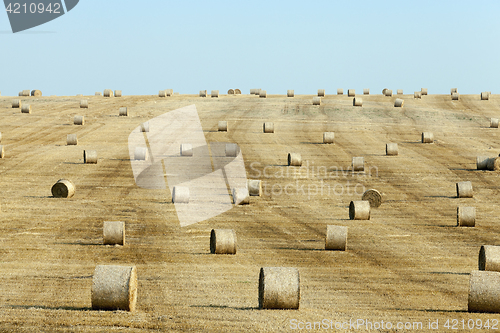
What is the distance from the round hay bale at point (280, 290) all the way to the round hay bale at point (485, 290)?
343cm

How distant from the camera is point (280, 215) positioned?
27.0 meters

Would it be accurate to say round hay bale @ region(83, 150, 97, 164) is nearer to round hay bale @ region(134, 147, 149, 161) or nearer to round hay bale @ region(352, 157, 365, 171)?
round hay bale @ region(134, 147, 149, 161)

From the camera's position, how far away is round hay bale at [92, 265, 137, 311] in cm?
1372

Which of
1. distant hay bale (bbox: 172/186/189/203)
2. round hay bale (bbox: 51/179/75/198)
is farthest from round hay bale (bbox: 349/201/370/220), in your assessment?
round hay bale (bbox: 51/179/75/198)

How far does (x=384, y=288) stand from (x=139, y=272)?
5.98m

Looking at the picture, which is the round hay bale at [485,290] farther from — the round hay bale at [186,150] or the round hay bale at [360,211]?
the round hay bale at [186,150]

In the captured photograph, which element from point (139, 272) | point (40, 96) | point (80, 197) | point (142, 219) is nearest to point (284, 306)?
point (139, 272)

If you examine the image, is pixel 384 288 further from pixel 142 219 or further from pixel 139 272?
pixel 142 219

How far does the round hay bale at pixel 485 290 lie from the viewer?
1389cm

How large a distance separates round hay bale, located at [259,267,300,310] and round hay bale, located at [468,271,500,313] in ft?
11.3

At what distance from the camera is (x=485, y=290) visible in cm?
1393

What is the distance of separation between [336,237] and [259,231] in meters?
3.82

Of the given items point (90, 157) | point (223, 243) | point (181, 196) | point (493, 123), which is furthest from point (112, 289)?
point (493, 123)

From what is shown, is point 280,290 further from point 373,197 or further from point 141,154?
point 141,154
